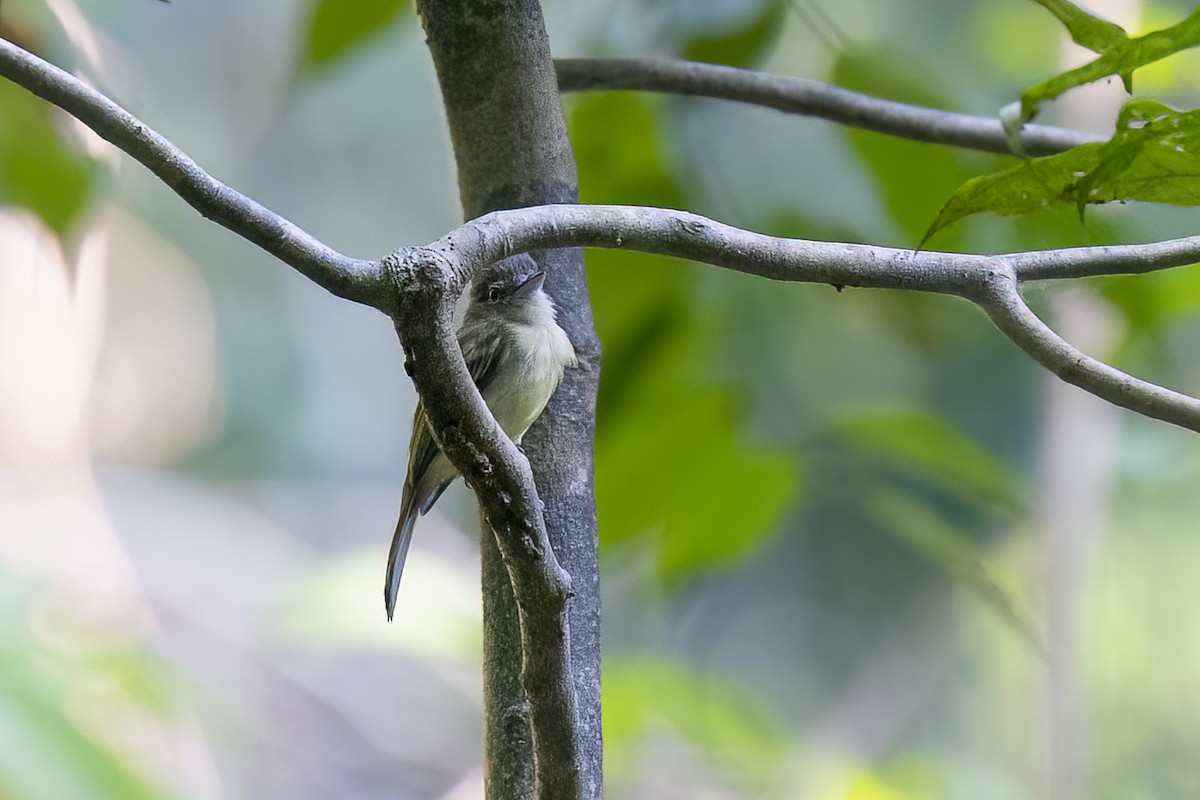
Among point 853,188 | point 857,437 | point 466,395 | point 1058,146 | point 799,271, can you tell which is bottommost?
point 466,395

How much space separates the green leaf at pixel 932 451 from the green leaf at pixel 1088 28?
481mm

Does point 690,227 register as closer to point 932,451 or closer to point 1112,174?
point 1112,174

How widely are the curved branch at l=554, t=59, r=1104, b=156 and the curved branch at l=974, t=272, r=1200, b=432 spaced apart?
1.45 ft

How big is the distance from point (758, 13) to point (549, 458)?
61 cm

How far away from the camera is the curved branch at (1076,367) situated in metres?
0.52

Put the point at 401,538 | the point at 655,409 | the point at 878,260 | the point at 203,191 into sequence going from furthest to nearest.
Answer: the point at 401,538 < the point at 655,409 < the point at 878,260 < the point at 203,191

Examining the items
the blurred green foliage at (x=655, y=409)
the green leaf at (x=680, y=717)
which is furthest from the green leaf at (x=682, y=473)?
the green leaf at (x=680, y=717)

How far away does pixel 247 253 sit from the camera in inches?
94.1

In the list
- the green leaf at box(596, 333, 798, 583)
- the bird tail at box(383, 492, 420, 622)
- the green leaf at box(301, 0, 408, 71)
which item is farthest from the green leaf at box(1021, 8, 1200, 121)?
the bird tail at box(383, 492, 420, 622)

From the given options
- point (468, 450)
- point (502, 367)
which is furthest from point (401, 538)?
point (468, 450)

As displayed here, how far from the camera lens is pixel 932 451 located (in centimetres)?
102

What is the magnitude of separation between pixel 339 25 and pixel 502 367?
1.18 ft

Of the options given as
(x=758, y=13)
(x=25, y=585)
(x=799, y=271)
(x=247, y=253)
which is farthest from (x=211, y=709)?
(x=799, y=271)

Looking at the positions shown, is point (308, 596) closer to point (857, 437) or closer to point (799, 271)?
point (857, 437)
